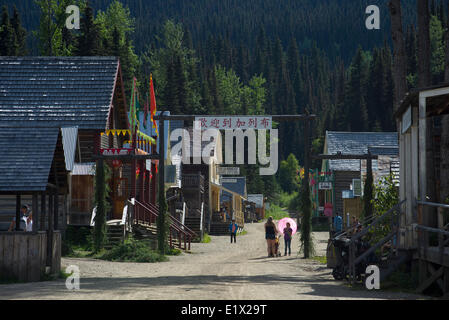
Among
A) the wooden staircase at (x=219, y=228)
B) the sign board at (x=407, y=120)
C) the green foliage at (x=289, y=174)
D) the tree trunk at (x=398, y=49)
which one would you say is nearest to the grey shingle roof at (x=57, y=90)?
the tree trunk at (x=398, y=49)

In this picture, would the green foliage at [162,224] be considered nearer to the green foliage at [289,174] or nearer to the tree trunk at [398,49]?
the tree trunk at [398,49]

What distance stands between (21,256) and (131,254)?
7.55 metres

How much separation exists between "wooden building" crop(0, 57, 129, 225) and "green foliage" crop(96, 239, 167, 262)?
14.1ft

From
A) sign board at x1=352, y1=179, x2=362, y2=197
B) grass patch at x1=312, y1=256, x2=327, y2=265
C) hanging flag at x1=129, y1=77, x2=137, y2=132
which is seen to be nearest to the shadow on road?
grass patch at x1=312, y1=256, x2=327, y2=265

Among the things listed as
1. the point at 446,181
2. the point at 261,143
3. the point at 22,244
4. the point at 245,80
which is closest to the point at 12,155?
the point at 22,244

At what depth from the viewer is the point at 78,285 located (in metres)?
14.0

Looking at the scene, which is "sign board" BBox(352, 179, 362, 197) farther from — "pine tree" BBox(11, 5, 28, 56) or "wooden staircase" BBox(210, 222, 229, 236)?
"pine tree" BBox(11, 5, 28, 56)

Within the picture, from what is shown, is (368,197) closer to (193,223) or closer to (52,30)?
(193,223)

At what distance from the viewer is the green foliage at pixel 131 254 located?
22094 millimetres

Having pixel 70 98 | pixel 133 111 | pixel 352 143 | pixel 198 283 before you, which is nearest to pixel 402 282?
pixel 198 283

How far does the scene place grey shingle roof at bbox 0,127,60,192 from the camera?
15.1m

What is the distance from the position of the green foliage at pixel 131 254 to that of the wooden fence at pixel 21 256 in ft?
22.2
